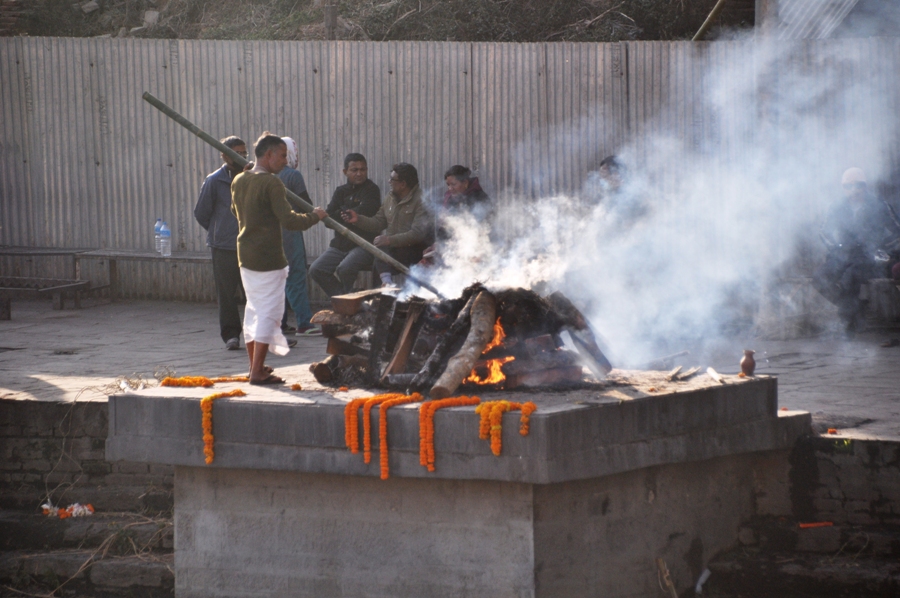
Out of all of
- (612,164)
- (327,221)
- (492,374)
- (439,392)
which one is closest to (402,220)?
(612,164)

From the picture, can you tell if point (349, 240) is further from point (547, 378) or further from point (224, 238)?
point (547, 378)

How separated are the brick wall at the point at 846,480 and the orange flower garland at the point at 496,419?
1966mm

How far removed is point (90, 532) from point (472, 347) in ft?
Result: 9.81

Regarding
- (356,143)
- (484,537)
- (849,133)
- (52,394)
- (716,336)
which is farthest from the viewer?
(356,143)

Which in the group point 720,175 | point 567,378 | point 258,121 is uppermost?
point 258,121

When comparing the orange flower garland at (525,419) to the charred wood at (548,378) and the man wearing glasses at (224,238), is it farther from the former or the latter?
the man wearing glasses at (224,238)

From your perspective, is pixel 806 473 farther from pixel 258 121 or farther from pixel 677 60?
pixel 258 121

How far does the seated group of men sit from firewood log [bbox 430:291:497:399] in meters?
1.25

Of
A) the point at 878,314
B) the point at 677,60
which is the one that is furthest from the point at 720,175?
the point at 878,314

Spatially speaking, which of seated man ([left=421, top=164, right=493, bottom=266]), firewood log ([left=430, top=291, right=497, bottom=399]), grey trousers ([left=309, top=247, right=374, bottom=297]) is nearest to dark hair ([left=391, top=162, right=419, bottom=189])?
seated man ([left=421, top=164, right=493, bottom=266])

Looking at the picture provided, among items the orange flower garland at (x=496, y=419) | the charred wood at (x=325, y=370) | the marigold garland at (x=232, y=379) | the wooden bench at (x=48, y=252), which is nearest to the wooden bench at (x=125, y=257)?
the wooden bench at (x=48, y=252)

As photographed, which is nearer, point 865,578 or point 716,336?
point 865,578

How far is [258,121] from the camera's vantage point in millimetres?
11922

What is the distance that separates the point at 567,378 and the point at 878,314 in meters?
5.36
